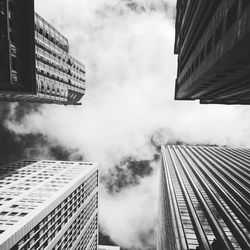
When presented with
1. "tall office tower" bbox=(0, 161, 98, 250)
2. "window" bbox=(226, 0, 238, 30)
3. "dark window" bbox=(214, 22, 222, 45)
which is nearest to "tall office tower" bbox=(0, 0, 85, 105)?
"tall office tower" bbox=(0, 161, 98, 250)

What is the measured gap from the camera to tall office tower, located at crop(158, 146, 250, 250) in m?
45.2

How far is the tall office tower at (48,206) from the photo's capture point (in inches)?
1923

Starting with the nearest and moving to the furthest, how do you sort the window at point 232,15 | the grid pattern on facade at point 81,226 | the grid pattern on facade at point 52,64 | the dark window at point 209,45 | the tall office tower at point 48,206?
the window at point 232,15 → the dark window at point 209,45 → the tall office tower at point 48,206 → the grid pattern on facade at point 52,64 → the grid pattern on facade at point 81,226

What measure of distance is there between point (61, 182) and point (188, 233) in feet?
146

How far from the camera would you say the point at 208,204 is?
6278 cm

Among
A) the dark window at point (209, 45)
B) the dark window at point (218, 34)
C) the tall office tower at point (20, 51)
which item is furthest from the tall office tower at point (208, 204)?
the tall office tower at point (20, 51)

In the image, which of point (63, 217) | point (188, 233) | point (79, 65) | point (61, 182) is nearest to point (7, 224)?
point (63, 217)

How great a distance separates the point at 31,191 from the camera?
65875mm

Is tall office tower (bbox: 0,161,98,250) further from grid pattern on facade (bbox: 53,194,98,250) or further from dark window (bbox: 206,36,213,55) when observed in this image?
dark window (bbox: 206,36,213,55)

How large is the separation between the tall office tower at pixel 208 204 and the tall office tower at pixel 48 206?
97.8 feet

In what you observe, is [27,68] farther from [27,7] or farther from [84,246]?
[84,246]

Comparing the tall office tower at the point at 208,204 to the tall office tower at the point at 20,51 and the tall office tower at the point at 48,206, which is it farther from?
the tall office tower at the point at 20,51

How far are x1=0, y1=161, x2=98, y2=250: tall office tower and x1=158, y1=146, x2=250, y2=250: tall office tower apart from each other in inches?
1174

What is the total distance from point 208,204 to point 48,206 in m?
41.4
